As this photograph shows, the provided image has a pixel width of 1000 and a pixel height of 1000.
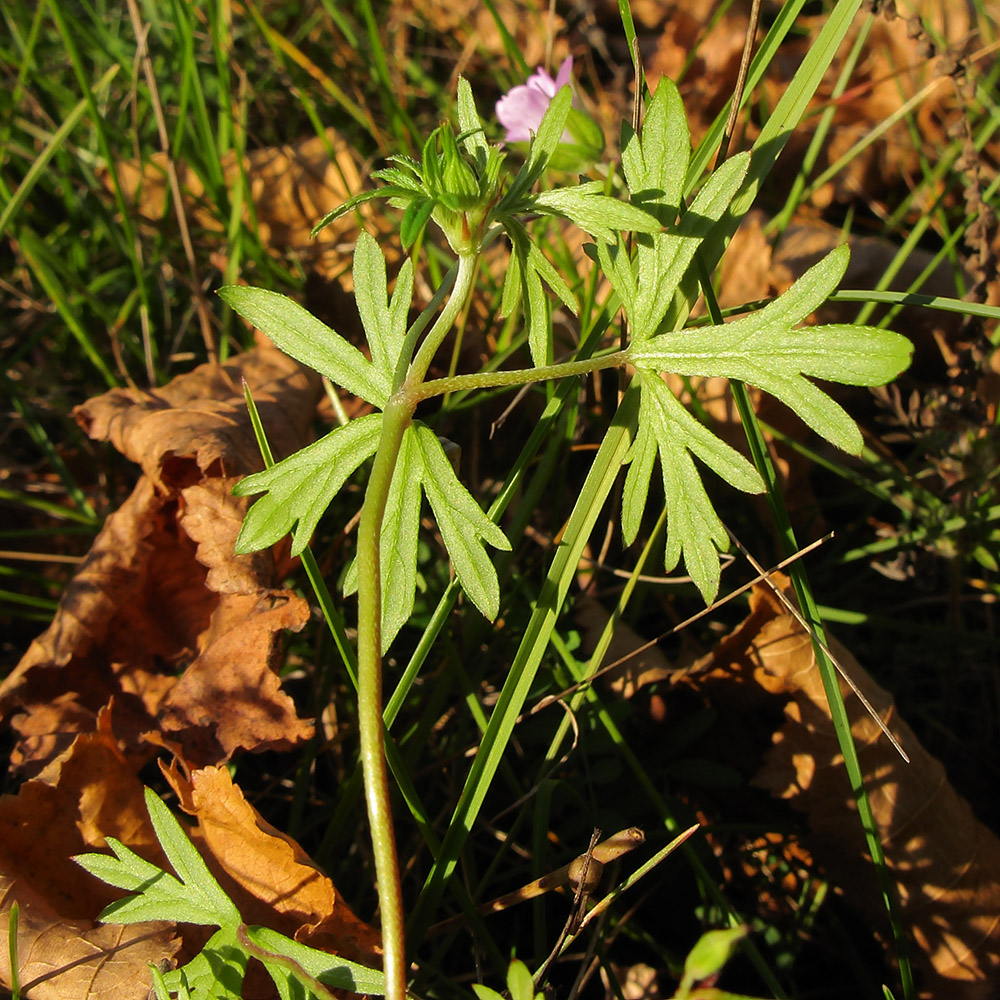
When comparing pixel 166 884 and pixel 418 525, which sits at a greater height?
pixel 418 525

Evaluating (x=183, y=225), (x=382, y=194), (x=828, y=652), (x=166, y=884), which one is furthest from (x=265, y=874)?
(x=183, y=225)

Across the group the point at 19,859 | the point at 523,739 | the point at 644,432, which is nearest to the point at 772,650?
the point at 523,739

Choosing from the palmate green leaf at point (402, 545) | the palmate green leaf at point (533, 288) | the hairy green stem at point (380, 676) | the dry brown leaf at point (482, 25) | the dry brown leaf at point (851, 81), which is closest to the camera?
the hairy green stem at point (380, 676)

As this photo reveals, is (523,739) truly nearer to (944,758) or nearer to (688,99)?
(944,758)

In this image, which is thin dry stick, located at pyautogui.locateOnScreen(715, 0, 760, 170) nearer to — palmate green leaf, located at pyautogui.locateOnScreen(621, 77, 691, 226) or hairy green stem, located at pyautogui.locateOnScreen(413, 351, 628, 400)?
palmate green leaf, located at pyautogui.locateOnScreen(621, 77, 691, 226)

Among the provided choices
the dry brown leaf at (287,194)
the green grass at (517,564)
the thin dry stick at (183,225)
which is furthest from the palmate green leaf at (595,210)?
the dry brown leaf at (287,194)

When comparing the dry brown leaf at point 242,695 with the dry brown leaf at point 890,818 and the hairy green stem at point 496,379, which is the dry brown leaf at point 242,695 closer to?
the hairy green stem at point 496,379

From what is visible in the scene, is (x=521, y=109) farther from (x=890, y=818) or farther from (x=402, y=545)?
(x=890, y=818)

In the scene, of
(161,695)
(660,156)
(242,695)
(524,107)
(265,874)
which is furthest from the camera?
(524,107)
